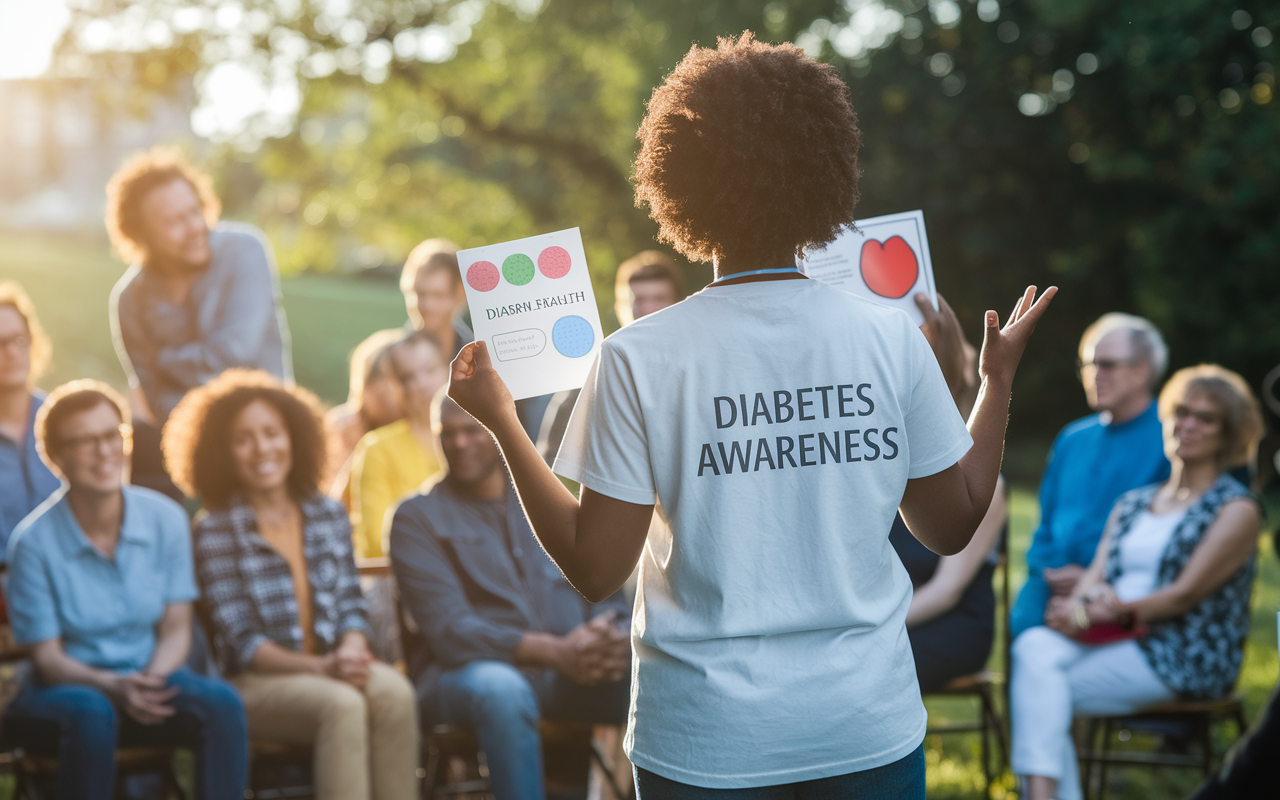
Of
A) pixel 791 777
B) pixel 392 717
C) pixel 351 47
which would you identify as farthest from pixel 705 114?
pixel 351 47

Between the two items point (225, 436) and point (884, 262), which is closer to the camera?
point (884, 262)

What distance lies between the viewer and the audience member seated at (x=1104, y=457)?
4336 millimetres

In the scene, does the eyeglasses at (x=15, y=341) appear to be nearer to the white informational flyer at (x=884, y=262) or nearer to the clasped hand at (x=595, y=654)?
the clasped hand at (x=595, y=654)

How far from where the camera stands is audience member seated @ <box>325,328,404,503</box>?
5035 mm

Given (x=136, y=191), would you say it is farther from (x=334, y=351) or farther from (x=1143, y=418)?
(x=334, y=351)

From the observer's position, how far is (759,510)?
1.49 m

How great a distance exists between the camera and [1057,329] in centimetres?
1627

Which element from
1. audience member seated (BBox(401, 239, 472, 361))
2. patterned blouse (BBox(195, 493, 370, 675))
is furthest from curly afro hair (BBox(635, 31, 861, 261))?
audience member seated (BBox(401, 239, 472, 361))

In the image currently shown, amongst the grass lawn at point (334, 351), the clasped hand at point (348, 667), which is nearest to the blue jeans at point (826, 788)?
the clasped hand at point (348, 667)

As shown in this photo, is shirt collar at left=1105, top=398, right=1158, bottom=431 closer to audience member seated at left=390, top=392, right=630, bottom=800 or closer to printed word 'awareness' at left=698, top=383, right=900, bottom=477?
audience member seated at left=390, top=392, right=630, bottom=800

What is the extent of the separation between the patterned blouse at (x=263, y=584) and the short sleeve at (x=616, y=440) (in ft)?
8.18

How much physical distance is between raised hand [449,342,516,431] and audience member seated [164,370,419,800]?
2.19m

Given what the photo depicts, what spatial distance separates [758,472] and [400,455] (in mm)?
3241

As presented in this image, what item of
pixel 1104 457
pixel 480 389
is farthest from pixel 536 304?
pixel 1104 457
